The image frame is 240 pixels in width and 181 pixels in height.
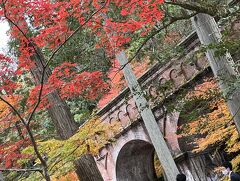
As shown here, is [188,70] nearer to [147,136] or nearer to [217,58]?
[147,136]

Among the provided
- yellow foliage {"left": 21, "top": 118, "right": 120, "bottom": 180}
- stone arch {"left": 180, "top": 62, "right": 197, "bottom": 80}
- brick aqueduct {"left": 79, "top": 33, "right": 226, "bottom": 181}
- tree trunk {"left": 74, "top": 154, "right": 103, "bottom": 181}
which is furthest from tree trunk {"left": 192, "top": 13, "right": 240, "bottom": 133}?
stone arch {"left": 180, "top": 62, "right": 197, "bottom": 80}

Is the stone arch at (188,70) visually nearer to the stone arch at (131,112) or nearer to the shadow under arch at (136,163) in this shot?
the stone arch at (131,112)

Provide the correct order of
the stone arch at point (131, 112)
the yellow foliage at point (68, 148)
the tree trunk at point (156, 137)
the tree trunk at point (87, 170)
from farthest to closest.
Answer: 1. the stone arch at point (131, 112)
2. the tree trunk at point (156, 137)
3. the tree trunk at point (87, 170)
4. the yellow foliage at point (68, 148)

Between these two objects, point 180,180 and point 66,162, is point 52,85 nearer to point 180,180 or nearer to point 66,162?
point 66,162

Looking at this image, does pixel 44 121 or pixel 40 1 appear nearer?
pixel 40 1

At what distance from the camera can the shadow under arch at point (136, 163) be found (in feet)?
57.6

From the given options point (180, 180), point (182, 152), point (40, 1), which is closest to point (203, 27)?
point (180, 180)

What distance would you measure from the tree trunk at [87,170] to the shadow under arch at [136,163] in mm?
8557

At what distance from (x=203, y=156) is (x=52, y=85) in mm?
7933

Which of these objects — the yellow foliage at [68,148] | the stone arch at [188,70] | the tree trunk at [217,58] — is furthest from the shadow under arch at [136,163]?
the tree trunk at [217,58]

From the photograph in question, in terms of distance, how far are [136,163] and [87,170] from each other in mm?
10596

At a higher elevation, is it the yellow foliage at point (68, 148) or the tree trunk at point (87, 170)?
the yellow foliage at point (68, 148)

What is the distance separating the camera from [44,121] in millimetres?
18641

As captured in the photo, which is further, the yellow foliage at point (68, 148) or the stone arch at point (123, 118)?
the stone arch at point (123, 118)
